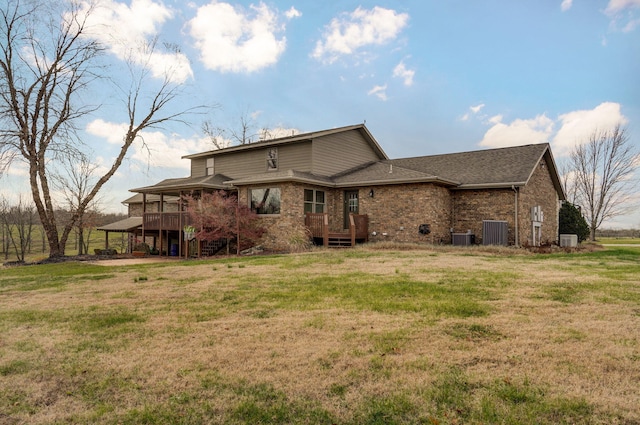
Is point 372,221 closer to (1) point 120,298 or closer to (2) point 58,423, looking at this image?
(1) point 120,298

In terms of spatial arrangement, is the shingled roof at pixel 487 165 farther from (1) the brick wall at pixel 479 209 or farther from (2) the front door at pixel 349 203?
(2) the front door at pixel 349 203

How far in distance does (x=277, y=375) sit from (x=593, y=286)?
6.60m

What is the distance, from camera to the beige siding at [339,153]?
66.8 feet

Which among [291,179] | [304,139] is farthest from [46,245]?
[291,179]

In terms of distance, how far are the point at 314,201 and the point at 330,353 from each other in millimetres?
15262

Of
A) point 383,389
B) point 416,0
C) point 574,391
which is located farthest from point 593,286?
point 416,0

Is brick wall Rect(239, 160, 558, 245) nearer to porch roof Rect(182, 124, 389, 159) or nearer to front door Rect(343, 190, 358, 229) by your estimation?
front door Rect(343, 190, 358, 229)

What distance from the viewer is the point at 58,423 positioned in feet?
10.1

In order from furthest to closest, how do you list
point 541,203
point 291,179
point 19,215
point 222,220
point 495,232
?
point 19,215 → point 541,203 → point 291,179 → point 222,220 → point 495,232

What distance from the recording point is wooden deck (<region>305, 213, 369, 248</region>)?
17.6m

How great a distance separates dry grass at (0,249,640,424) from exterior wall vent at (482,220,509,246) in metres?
9.29

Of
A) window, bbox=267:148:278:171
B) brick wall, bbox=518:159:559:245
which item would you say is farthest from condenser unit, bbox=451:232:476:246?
window, bbox=267:148:278:171

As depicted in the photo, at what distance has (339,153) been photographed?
2162 cm

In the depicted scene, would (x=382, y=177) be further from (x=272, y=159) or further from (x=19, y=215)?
(x=19, y=215)
